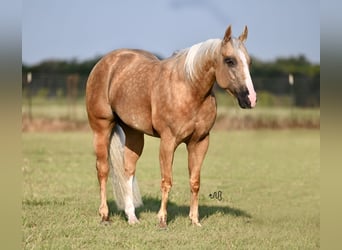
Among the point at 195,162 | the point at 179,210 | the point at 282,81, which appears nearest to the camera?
the point at 195,162

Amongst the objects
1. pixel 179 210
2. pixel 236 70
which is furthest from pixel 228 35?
pixel 179 210

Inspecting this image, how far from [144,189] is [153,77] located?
12.8 ft

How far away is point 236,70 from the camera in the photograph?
5.51m

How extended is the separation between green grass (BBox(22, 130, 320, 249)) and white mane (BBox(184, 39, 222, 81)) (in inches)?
78.0

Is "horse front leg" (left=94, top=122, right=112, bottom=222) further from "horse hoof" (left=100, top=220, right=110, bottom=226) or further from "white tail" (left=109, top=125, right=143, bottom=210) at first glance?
"horse hoof" (left=100, top=220, right=110, bottom=226)

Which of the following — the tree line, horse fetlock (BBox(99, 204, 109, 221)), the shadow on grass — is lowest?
the shadow on grass

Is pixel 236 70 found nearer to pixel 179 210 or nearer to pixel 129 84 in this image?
pixel 129 84

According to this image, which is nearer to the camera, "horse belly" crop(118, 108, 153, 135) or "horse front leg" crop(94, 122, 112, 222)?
"horse belly" crop(118, 108, 153, 135)

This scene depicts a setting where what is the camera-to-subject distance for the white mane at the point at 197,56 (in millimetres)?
5840

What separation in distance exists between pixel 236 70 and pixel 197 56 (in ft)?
2.14

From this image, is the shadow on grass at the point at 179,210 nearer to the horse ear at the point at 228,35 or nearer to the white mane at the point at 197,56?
the white mane at the point at 197,56

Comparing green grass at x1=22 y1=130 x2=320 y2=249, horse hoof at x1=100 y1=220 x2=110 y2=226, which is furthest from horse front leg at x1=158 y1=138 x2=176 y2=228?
horse hoof at x1=100 y1=220 x2=110 y2=226

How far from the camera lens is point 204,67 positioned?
592cm

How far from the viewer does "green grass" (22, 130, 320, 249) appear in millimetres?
5539
